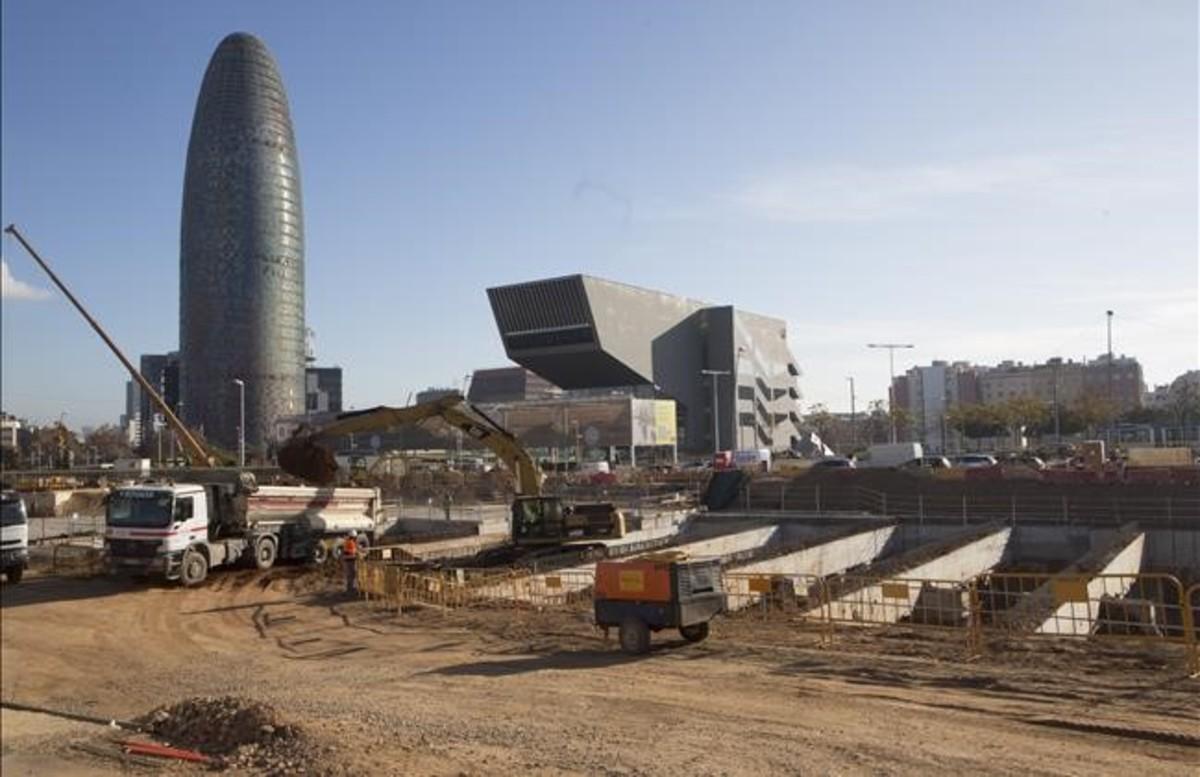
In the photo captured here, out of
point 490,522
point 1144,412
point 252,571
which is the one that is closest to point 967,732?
point 252,571

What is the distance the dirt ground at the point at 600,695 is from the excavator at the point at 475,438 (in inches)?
340

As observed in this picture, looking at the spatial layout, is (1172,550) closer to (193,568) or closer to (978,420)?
(193,568)

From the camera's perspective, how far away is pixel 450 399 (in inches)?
1190

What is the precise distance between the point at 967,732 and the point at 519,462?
21.9m

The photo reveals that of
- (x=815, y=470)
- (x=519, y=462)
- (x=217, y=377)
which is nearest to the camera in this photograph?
(x=519, y=462)

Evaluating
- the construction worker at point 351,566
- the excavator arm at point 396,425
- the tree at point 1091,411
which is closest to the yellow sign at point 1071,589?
the construction worker at point 351,566

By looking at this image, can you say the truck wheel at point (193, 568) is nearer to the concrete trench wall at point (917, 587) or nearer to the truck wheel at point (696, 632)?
the truck wheel at point (696, 632)

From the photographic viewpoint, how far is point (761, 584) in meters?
19.4

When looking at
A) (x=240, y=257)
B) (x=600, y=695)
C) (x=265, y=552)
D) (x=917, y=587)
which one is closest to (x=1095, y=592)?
(x=917, y=587)

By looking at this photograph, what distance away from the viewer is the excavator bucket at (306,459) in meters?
29.4

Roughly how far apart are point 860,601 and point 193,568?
16.7 metres

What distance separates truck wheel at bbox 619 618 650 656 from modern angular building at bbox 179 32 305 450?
136 metres

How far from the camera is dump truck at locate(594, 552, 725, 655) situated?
642 inches

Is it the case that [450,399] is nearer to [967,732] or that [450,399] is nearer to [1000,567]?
[967,732]
